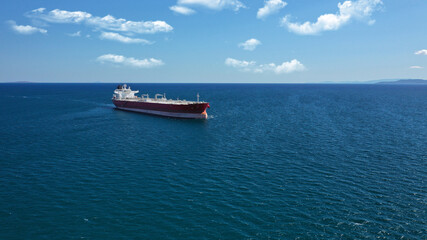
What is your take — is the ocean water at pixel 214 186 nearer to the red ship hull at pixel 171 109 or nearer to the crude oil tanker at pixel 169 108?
the red ship hull at pixel 171 109

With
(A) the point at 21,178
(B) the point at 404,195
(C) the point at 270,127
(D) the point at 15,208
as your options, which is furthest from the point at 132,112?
(B) the point at 404,195

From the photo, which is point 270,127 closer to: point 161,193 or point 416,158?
point 416,158

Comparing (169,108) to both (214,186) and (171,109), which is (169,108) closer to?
(171,109)

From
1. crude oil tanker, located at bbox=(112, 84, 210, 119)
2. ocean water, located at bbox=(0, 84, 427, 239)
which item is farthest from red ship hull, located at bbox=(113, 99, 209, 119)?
ocean water, located at bbox=(0, 84, 427, 239)

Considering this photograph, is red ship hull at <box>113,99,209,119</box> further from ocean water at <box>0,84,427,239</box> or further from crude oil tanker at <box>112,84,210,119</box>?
ocean water at <box>0,84,427,239</box>

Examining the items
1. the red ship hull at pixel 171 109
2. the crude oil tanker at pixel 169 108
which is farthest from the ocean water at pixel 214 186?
→ the crude oil tanker at pixel 169 108

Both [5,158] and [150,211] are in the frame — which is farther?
[5,158]

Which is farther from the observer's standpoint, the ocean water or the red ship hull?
the red ship hull

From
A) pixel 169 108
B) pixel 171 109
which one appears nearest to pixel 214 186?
pixel 171 109
